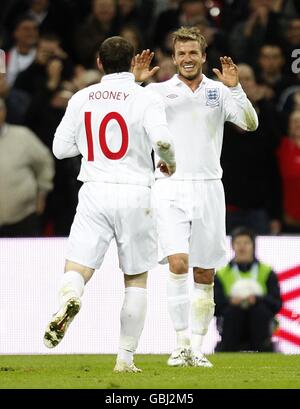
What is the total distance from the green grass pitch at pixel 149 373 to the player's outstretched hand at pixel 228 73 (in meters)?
2.42

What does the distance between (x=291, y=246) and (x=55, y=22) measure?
216 inches

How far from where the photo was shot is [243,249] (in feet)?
49.2

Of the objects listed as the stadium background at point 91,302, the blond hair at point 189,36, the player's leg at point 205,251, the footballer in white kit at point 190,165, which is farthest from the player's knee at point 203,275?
the stadium background at point 91,302

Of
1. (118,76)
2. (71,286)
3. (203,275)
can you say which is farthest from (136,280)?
(118,76)

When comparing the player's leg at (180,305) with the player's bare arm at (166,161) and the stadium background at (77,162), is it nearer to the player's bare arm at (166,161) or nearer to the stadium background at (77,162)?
the player's bare arm at (166,161)

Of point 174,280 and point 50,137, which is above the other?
point 50,137

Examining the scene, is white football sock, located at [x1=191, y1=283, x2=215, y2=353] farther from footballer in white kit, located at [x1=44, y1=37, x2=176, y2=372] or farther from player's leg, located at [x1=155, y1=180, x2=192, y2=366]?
footballer in white kit, located at [x1=44, y1=37, x2=176, y2=372]

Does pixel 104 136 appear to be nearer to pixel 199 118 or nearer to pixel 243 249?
pixel 199 118

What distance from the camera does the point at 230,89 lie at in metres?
11.9

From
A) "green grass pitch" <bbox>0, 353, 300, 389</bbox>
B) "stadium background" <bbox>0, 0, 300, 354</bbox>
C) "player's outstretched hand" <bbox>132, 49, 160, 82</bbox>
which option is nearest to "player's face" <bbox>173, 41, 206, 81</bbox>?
"player's outstretched hand" <bbox>132, 49, 160, 82</bbox>
